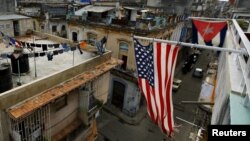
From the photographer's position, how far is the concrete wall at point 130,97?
24.8 m

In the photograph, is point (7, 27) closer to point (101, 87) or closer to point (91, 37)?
point (91, 37)

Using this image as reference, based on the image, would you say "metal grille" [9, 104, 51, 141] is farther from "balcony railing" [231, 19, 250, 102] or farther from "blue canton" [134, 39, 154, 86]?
"balcony railing" [231, 19, 250, 102]

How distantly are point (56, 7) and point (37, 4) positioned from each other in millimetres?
5199

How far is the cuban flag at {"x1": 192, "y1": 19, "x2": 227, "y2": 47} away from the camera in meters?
11.8

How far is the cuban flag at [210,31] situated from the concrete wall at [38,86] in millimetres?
7524

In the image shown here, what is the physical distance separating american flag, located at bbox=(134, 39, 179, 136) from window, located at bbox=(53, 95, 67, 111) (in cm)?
687

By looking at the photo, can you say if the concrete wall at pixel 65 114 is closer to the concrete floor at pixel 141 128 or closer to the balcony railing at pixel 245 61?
the concrete floor at pixel 141 128

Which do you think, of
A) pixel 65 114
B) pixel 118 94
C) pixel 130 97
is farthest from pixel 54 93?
pixel 118 94

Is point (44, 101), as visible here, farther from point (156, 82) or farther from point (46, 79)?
point (156, 82)

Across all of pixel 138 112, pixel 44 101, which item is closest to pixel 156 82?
pixel 44 101

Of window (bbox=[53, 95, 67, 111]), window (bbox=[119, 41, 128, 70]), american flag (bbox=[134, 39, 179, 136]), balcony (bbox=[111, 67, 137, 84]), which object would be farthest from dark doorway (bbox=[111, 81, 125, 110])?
american flag (bbox=[134, 39, 179, 136])

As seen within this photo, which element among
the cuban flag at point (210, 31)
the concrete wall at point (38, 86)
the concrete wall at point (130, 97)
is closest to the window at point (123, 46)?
the concrete wall at point (130, 97)

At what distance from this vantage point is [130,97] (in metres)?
25.3

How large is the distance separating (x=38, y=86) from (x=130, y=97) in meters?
15.5
